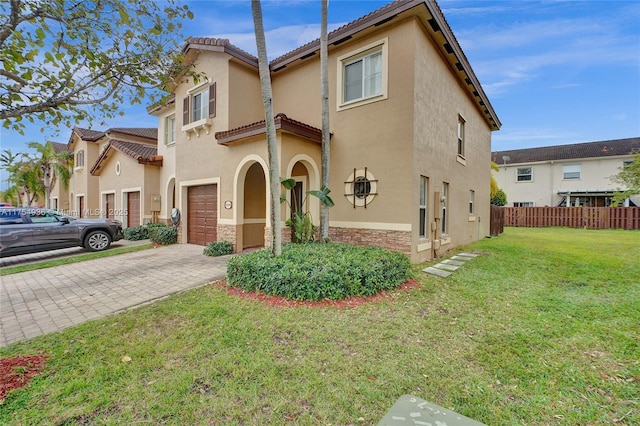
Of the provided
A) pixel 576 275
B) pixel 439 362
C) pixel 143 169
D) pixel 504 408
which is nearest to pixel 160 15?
pixel 439 362

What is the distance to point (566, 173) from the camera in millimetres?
25203

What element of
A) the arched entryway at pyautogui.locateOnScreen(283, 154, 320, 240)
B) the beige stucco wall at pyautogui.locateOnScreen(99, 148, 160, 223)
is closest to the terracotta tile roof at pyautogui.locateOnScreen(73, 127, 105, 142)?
the beige stucco wall at pyautogui.locateOnScreen(99, 148, 160, 223)

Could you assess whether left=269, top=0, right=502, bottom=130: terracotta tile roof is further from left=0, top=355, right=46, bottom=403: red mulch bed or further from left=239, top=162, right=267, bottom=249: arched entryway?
left=0, top=355, right=46, bottom=403: red mulch bed

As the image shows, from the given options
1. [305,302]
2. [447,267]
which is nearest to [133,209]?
[305,302]

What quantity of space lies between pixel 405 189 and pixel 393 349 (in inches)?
199

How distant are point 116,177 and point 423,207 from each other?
17916 millimetres

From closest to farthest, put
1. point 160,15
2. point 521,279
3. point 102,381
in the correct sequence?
point 102,381, point 160,15, point 521,279

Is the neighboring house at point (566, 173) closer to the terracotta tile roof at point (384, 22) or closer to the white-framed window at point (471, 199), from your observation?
the white-framed window at point (471, 199)

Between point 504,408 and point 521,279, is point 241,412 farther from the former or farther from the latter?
point 521,279

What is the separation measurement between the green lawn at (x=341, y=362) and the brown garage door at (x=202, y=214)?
6.12 meters

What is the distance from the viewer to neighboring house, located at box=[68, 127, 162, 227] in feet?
47.7

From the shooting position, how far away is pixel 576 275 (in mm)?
6883

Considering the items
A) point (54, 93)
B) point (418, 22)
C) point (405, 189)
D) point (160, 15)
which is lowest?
point (405, 189)

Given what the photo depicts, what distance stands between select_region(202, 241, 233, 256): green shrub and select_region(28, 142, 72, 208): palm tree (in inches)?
871
